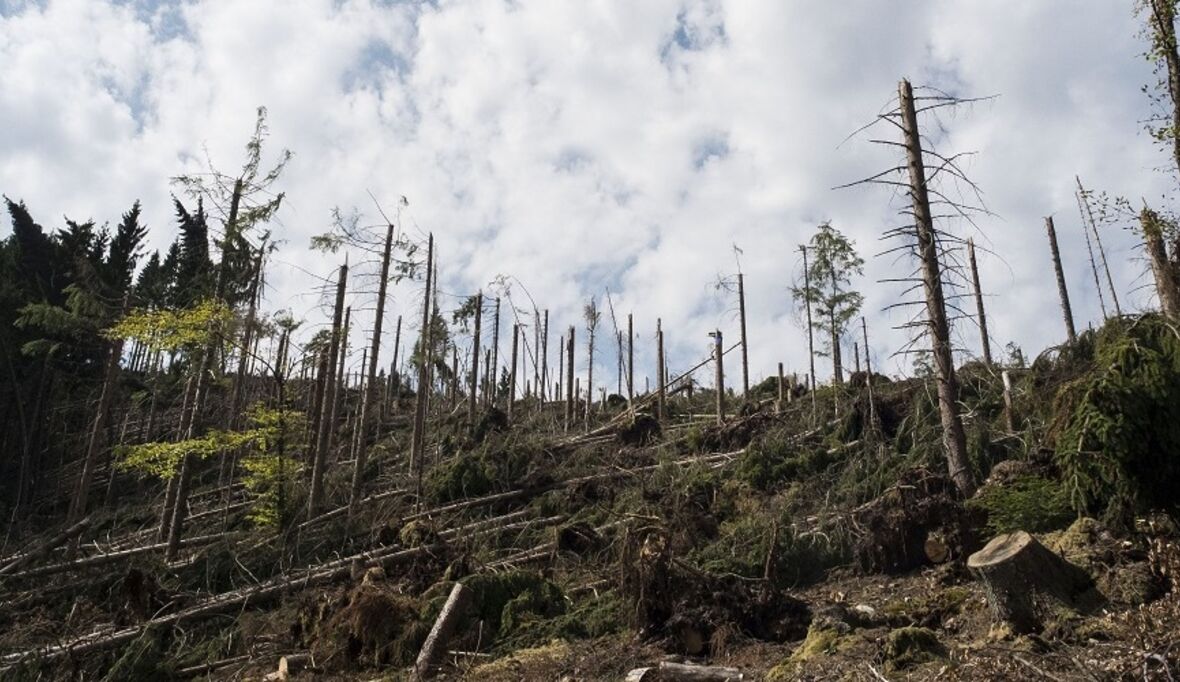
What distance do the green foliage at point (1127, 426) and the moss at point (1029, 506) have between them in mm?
508

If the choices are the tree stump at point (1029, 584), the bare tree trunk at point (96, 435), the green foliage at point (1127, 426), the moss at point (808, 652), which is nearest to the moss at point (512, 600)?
the moss at point (808, 652)

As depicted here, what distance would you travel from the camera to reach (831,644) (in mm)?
7738

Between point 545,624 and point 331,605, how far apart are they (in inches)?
122

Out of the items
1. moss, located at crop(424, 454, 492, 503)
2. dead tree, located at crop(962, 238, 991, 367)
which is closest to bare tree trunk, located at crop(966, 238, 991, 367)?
dead tree, located at crop(962, 238, 991, 367)

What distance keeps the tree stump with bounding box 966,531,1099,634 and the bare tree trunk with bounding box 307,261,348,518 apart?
47.2 ft

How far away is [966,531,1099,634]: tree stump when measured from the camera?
7059 millimetres

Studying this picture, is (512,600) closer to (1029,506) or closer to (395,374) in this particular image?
(1029,506)

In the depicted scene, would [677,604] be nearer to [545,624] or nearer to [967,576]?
[545,624]

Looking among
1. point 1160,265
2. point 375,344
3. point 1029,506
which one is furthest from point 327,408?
point 1160,265

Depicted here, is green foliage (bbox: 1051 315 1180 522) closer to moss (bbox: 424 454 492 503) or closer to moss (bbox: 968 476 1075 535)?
moss (bbox: 968 476 1075 535)

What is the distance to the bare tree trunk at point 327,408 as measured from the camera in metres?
18.3

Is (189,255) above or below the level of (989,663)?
above

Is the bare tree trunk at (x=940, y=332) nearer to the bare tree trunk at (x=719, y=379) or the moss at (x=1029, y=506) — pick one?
the moss at (x=1029, y=506)

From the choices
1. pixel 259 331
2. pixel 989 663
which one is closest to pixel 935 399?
pixel 989 663
